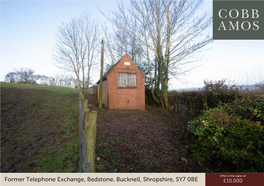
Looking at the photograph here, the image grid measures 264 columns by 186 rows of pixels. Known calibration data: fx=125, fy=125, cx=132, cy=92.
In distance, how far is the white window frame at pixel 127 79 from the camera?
1127 centimetres

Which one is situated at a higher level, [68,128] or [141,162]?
[68,128]

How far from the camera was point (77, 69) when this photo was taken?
18516mm

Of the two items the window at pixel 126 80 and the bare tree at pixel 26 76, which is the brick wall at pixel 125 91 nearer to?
the window at pixel 126 80

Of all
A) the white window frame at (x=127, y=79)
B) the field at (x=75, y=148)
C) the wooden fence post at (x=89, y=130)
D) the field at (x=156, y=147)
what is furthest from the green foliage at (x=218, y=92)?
the white window frame at (x=127, y=79)

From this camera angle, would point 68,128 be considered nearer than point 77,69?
Yes

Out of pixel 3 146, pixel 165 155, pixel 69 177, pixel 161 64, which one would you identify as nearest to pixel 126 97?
pixel 161 64

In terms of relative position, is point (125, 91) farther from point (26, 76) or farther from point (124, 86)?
point (26, 76)

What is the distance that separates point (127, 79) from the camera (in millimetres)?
11539

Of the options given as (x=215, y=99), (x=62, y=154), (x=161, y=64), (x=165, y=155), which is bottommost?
(x=165, y=155)

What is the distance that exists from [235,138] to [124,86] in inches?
350

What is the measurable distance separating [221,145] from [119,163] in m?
2.92

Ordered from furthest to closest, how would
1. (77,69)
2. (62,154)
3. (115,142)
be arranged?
(77,69)
(115,142)
(62,154)

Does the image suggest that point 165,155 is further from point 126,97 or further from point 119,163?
point 126,97

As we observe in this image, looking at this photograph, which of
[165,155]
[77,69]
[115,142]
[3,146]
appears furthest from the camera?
[77,69]
